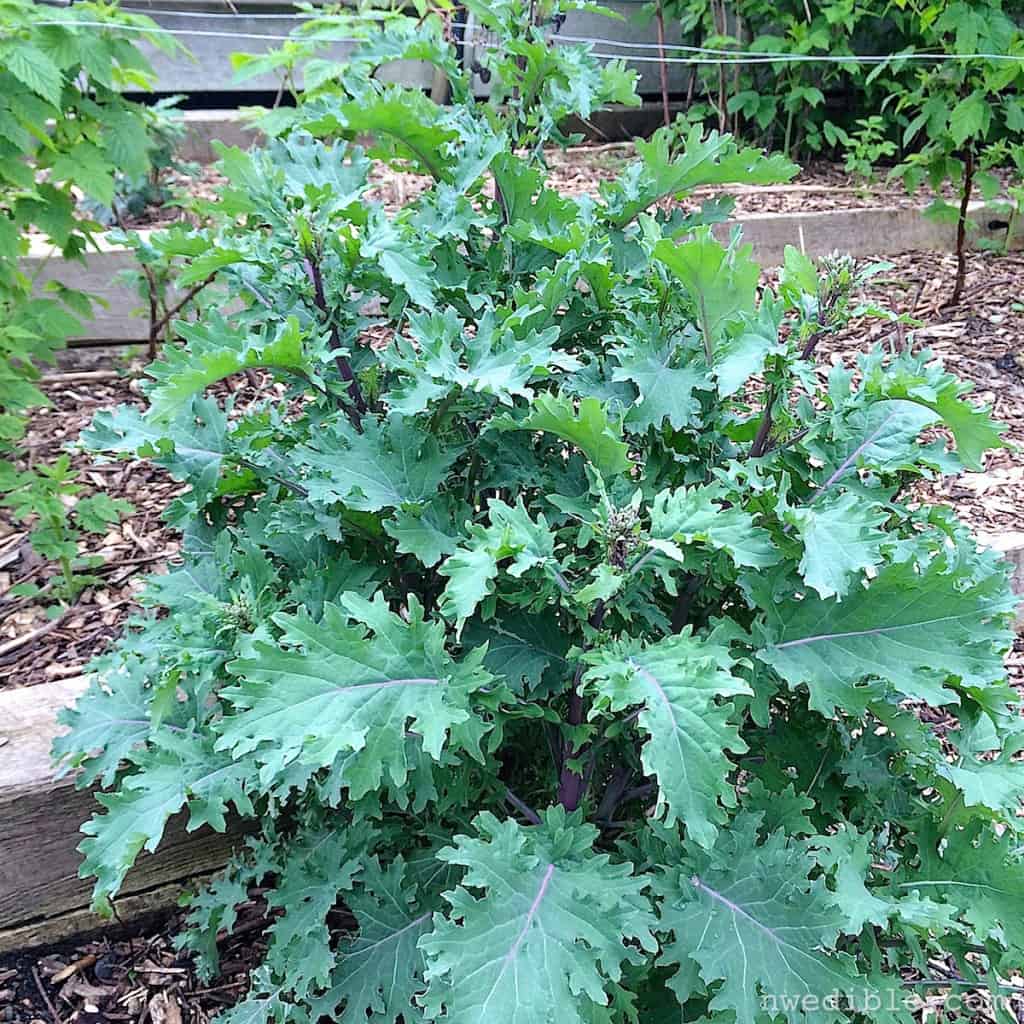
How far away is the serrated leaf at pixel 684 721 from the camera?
1227 millimetres

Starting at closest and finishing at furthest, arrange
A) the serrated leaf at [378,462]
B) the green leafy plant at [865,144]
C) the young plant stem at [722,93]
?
1. the serrated leaf at [378,462]
2. the green leafy plant at [865,144]
3. the young plant stem at [722,93]

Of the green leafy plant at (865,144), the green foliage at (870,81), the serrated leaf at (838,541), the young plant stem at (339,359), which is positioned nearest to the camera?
the serrated leaf at (838,541)

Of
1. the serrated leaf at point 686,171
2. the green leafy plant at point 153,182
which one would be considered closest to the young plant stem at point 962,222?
the serrated leaf at point 686,171

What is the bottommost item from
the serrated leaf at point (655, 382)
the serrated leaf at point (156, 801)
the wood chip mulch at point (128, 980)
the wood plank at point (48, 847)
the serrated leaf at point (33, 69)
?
the wood chip mulch at point (128, 980)

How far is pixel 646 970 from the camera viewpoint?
1.58 m

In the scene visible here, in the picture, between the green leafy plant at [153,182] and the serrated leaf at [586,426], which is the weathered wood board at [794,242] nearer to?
the green leafy plant at [153,182]

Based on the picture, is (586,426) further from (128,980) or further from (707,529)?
(128,980)

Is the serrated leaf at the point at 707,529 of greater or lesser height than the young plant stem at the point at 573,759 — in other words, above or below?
above

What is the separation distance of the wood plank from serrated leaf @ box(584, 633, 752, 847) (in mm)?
1318

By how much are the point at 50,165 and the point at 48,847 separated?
216 cm

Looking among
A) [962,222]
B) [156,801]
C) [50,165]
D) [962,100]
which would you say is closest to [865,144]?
[962,100]

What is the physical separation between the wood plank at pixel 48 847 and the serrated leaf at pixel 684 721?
1.32m

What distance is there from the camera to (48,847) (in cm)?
A: 212

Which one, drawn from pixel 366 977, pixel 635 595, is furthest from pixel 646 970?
pixel 635 595
